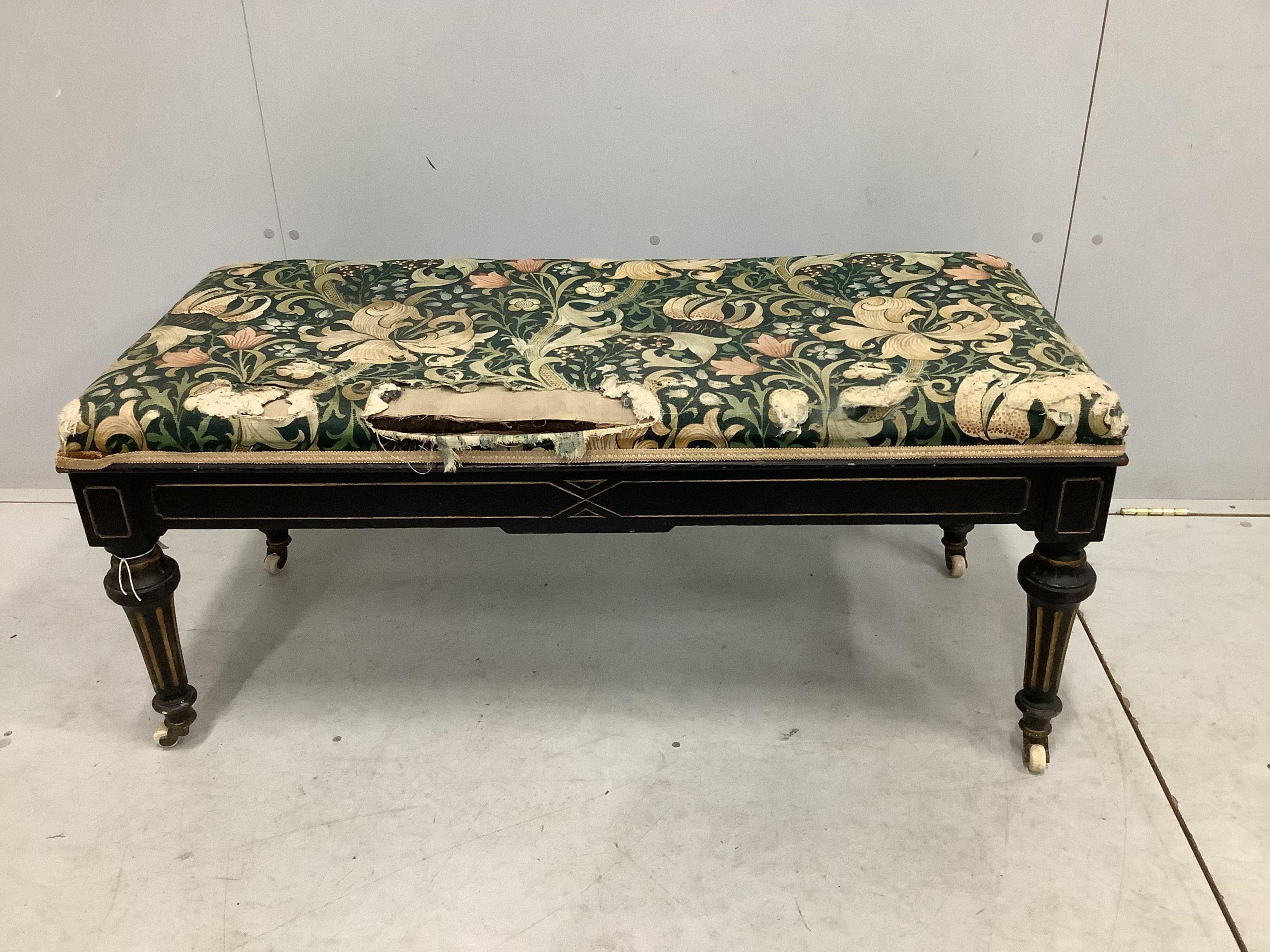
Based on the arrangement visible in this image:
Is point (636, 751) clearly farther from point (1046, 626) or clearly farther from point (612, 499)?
point (1046, 626)

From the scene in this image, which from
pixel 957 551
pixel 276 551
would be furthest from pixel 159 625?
pixel 957 551

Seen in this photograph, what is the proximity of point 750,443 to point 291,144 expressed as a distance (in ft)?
3.62

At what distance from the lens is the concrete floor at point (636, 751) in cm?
128

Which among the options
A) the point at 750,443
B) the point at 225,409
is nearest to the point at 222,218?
the point at 225,409

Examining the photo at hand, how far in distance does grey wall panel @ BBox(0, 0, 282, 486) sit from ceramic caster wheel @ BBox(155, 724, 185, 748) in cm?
89

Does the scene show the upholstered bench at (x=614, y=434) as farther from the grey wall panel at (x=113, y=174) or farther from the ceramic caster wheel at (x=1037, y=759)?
the grey wall panel at (x=113, y=174)

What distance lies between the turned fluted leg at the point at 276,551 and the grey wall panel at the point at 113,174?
518 millimetres

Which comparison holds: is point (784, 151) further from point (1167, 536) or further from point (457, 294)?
point (1167, 536)

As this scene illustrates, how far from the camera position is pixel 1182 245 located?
6.18 ft

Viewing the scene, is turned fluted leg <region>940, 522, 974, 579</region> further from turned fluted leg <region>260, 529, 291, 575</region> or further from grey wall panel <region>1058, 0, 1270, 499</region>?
turned fluted leg <region>260, 529, 291, 575</region>

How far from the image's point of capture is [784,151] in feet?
5.96

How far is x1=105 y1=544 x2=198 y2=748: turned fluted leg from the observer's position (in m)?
1.38

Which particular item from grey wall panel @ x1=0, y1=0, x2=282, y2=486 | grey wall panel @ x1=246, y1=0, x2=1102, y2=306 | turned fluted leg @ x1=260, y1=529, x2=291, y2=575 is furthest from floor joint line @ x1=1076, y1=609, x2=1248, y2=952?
grey wall panel @ x1=0, y1=0, x2=282, y2=486

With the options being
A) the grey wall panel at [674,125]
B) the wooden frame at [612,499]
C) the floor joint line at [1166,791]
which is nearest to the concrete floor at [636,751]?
the floor joint line at [1166,791]
